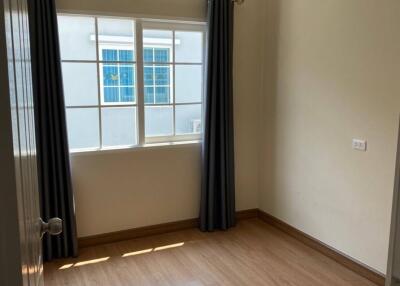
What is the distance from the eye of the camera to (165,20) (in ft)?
12.1

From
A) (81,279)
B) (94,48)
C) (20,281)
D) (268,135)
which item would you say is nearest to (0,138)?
(20,281)

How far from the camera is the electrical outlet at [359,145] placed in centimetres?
302

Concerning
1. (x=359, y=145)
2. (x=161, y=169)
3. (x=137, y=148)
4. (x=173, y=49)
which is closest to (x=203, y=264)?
(x=161, y=169)

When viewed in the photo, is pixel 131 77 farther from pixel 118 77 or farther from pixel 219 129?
pixel 219 129

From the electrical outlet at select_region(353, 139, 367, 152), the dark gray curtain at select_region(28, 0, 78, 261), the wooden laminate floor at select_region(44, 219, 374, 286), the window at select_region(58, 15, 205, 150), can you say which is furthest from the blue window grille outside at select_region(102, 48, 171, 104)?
the electrical outlet at select_region(353, 139, 367, 152)

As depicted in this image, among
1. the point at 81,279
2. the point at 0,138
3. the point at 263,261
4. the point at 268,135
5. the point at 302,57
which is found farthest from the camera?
the point at 268,135

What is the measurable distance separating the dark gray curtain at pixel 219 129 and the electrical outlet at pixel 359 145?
125 centimetres

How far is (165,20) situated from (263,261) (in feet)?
7.63

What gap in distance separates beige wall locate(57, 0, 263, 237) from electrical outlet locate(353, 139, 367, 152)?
4.36 ft

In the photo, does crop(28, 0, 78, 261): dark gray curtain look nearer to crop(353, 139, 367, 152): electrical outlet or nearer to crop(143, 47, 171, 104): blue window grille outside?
crop(143, 47, 171, 104): blue window grille outside

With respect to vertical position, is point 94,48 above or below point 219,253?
above

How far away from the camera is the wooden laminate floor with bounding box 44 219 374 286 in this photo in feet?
10.1

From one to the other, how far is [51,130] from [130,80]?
0.87 m

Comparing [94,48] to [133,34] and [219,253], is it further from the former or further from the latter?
[219,253]
